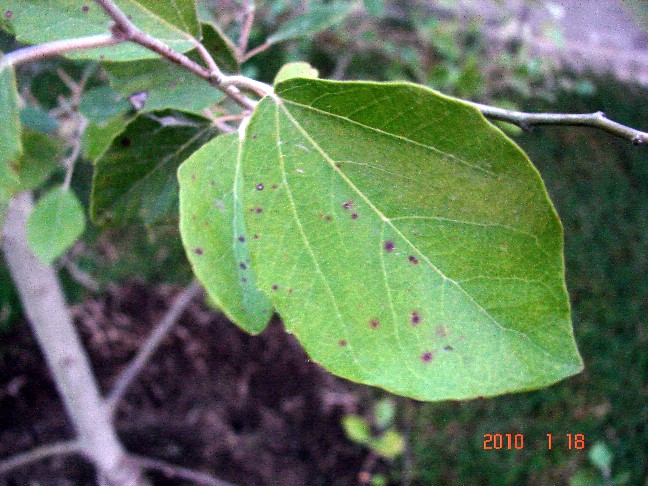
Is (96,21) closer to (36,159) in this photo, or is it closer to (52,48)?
(52,48)

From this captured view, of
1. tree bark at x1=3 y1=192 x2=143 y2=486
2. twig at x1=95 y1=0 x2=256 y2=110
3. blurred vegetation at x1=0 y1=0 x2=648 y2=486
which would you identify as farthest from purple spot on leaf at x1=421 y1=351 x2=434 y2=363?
blurred vegetation at x1=0 y1=0 x2=648 y2=486

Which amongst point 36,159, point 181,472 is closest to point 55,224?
point 36,159

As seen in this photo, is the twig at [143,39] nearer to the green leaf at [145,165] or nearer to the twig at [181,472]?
the green leaf at [145,165]

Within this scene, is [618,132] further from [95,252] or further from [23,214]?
[95,252]

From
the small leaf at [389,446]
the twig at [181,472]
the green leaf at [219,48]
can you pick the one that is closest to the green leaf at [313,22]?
the green leaf at [219,48]

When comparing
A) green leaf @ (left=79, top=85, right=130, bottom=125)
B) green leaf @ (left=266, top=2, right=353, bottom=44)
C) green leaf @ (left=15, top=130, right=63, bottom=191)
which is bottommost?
green leaf @ (left=15, top=130, right=63, bottom=191)

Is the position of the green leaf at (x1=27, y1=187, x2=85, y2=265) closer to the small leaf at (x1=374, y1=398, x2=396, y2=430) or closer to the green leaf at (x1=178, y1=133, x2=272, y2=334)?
the green leaf at (x1=178, y1=133, x2=272, y2=334)
